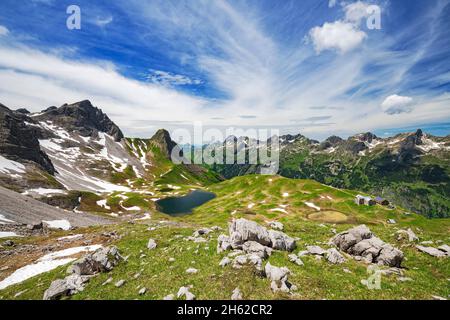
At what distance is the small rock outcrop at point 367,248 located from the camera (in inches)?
858

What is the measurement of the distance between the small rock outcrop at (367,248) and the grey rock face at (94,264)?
24.9m

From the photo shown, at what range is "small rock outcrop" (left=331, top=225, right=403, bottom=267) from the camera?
2180 centimetres

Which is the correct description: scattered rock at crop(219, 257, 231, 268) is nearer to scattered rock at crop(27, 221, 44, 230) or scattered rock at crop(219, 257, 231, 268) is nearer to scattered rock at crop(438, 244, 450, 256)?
scattered rock at crop(438, 244, 450, 256)

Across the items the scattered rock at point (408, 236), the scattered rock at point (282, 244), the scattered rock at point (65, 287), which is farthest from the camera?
the scattered rock at point (408, 236)

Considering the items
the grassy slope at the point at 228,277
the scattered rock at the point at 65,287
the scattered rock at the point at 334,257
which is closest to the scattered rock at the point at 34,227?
the grassy slope at the point at 228,277

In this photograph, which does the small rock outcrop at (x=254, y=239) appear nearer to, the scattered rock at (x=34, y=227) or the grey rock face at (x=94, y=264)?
the grey rock face at (x=94, y=264)

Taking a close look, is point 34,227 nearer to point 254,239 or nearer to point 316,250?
point 254,239

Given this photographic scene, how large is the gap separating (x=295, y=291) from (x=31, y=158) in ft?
685

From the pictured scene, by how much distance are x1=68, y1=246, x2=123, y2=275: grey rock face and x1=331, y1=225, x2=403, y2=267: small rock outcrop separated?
81.7 feet

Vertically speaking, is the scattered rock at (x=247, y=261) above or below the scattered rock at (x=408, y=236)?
above

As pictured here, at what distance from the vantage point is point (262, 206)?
355ft
